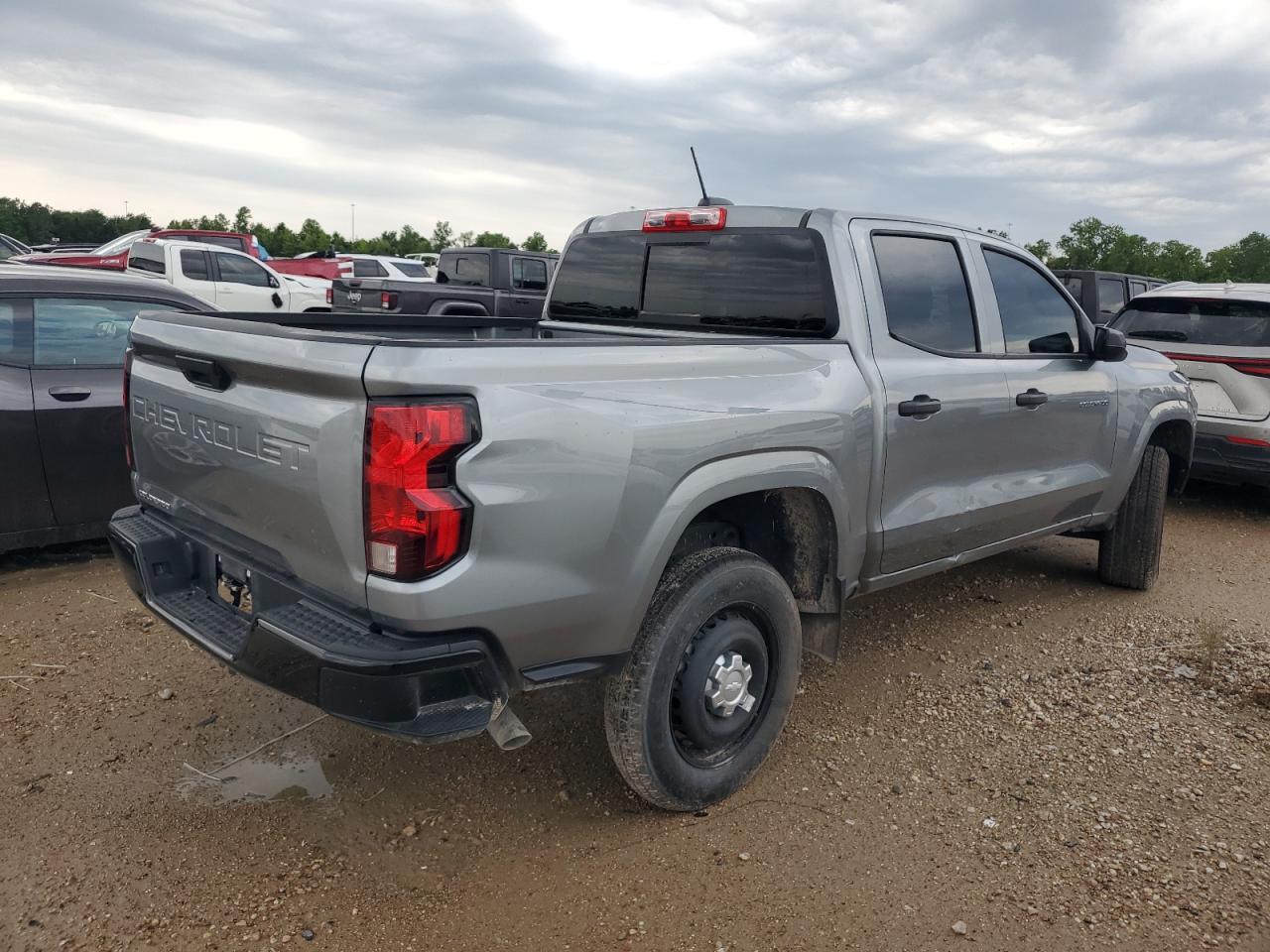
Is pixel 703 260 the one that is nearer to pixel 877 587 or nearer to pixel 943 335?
pixel 943 335

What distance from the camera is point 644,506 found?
2629 millimetres

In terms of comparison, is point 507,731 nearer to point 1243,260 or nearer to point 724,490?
point 724,490

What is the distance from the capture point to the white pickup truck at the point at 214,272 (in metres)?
14.6

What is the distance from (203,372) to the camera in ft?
8.95

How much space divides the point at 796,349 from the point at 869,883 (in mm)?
1675

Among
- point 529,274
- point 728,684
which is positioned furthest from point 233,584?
point 529,274

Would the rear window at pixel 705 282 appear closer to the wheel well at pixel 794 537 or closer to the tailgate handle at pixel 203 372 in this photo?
the wheel well at pixel 794 537

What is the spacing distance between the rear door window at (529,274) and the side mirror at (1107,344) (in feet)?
33.0

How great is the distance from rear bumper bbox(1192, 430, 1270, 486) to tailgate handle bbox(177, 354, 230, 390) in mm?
6775

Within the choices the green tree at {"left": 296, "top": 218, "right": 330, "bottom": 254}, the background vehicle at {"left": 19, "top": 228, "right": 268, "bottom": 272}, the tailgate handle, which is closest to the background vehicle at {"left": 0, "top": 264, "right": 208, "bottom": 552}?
the tailgate handle

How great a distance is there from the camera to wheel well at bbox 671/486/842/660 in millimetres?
3301

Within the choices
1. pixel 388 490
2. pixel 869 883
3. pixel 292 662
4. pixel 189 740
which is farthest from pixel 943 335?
pixel 189 740

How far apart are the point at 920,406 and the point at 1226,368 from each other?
4818 mm

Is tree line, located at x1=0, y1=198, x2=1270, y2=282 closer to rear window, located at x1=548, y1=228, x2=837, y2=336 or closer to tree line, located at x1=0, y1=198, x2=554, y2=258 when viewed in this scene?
tree line, located at x1=0, y1=198, x2=554, y2=258
